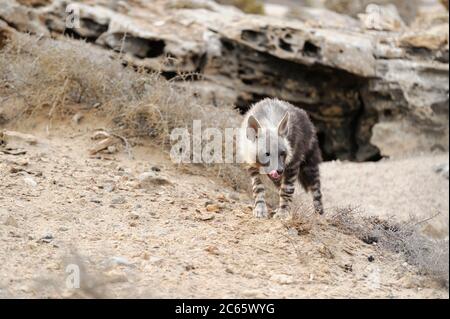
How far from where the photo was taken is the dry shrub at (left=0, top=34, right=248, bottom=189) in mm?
8031

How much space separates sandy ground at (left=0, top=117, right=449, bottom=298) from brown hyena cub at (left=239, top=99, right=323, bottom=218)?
0.36 meters

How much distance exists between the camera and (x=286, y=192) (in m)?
6.63

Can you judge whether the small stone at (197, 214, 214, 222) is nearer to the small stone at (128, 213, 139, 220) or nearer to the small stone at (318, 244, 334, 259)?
the small stone at (128, 213, 139, 220)

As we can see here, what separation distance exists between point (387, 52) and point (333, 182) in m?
2.98

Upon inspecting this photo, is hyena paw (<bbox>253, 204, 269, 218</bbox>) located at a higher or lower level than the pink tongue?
lower

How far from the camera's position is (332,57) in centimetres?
1170

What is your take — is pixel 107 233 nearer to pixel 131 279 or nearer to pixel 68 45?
pixel 131 279

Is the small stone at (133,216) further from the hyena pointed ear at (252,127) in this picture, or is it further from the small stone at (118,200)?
the hyena pointed ear at (252,127)

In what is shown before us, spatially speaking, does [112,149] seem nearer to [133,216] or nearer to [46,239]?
[133,216]

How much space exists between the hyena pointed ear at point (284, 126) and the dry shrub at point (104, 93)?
1.63 meters

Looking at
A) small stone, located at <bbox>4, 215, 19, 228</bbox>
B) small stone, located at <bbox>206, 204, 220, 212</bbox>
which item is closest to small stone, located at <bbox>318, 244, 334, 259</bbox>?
small stone, located at <bbox>206, 204, 220, 212</bbox>

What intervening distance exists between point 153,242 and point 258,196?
4.85ft

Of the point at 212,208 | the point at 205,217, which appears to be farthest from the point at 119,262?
the point at 212,208
